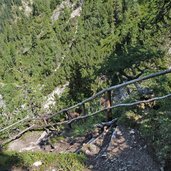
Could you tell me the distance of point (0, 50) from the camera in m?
128

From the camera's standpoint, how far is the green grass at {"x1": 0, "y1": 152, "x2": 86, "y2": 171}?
12648 mm

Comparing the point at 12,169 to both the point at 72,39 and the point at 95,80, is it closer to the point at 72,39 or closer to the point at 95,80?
the point at 95,80

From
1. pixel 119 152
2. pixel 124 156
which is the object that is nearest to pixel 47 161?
pixel 119 152

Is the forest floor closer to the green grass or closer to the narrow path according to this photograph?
the narrow path

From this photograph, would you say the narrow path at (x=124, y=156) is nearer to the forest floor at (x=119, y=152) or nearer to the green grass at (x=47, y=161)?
the forest floor at (x=119, y=152)

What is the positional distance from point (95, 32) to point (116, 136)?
7962 centimetres

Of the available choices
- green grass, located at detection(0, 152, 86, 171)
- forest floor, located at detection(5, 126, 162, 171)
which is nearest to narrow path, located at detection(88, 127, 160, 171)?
forest floor, located at detection(5, 126, 162, 171)

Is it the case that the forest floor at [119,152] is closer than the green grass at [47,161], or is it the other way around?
the forest floor at [119,152]

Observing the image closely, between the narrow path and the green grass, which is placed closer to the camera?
the narrow path

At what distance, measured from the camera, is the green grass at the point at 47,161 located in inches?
498

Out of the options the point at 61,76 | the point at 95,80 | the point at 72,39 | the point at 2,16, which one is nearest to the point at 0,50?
the point at 72,39

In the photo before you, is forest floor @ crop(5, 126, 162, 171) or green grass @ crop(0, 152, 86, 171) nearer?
forest floor @ crop(5, 126, 162, 171)

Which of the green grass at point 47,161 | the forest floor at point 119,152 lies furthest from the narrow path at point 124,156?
the green grass at point 47,161

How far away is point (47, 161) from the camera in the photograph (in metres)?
13.1
